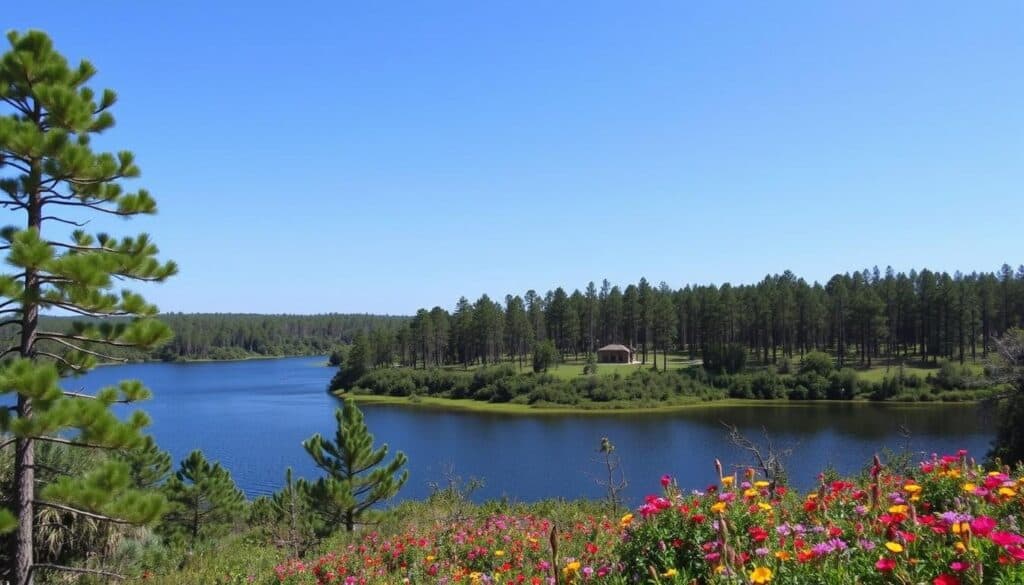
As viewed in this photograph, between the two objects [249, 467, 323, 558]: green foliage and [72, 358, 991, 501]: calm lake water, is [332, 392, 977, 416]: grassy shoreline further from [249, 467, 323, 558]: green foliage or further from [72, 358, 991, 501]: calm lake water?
[249, 467, 323, 558]: green foliage

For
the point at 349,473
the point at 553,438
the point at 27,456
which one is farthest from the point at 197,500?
the point at 553,438

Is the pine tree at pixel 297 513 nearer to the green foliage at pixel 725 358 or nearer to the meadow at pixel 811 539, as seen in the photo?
the meadow at pixel 811 539

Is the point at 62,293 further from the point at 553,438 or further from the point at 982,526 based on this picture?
the point at 553,438

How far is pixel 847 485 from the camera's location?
14.6 ft

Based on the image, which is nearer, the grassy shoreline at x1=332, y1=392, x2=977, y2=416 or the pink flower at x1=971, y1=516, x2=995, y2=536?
the pink flower at x1=971, y1=516, x2=995, y2=536

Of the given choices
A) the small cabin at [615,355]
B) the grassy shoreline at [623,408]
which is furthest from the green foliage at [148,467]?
the small cabin at [615,355]

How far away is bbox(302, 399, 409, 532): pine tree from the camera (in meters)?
16.6

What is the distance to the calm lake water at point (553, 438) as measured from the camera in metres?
32.5

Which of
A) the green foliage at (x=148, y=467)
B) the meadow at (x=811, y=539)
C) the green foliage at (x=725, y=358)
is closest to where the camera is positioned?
the meadow at (x=811, y=539)

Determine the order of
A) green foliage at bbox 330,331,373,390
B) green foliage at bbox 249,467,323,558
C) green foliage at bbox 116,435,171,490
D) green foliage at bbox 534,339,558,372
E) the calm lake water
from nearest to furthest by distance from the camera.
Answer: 1. green foliage at bbox 249,467,323,558
2. green foliage at bbox 116,435,171,490
3. the calm lake water
4. green foliage at bbox 534,339,558,372
5. green foliage at bbox 330,331,373,390

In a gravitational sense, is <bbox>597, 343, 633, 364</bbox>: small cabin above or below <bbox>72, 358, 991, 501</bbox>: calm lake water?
above

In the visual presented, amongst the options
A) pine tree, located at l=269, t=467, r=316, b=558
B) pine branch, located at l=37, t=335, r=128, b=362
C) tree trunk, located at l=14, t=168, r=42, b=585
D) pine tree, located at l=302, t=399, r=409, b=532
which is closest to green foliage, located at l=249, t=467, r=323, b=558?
pine tree, located at l=269, t=467, r=316, b=558

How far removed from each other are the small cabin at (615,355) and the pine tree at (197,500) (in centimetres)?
6652

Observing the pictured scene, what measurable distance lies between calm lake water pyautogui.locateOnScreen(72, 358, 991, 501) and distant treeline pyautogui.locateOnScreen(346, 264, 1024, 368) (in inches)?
801
